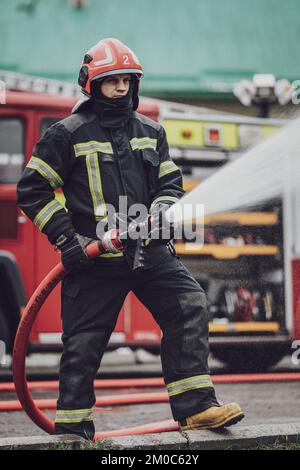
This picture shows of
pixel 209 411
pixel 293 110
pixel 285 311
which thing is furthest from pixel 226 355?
pixel 209 411

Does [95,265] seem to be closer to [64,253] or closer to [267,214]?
[64,253]

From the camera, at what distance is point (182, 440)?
3508mm

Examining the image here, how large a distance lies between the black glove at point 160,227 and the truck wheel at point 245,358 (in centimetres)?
373

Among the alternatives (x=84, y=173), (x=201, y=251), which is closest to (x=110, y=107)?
(x=84, y=173)

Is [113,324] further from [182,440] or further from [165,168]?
[165,168]

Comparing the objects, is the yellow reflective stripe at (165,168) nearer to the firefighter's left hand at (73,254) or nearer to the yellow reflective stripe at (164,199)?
the yellow reflective stripe at (164,199)

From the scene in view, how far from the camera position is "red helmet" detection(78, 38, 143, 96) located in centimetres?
371

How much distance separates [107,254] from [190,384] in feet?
2.18

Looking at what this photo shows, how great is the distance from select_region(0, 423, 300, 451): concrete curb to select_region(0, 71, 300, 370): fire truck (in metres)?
3.24

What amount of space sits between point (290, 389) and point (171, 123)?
2.44 meters

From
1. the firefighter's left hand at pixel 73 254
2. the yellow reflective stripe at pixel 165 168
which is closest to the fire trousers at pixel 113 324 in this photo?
the firefighter's left hand at pixel 73 254

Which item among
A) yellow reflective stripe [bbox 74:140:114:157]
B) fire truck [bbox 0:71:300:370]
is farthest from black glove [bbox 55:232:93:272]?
fire truck [bbox 0:71:300:370]

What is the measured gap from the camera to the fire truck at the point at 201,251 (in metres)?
6.85

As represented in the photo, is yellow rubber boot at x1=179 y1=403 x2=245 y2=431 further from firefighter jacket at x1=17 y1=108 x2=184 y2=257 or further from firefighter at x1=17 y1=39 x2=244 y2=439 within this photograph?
firefighter jacket at x1=17 y1=108 x2=184 y2=257
